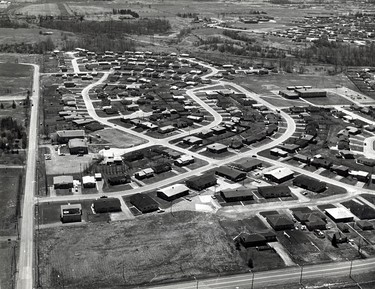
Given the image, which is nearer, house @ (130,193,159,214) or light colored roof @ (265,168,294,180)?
house @ (130,193,159,214)

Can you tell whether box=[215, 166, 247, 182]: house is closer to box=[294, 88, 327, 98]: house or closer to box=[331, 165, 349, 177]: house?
box=[331, 165, 349, 177]: house

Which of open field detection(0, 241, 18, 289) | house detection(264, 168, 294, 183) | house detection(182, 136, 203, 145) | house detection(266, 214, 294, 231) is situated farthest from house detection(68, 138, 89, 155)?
house detection(266, 214, 294, 231)

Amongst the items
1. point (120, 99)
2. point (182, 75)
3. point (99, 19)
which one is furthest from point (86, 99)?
point (99, 19)

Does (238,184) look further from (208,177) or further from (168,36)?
(168,36)

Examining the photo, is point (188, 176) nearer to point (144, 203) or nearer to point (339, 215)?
point (144, 203)

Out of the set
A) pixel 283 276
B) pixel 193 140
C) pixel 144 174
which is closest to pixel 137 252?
pixel 283 276
